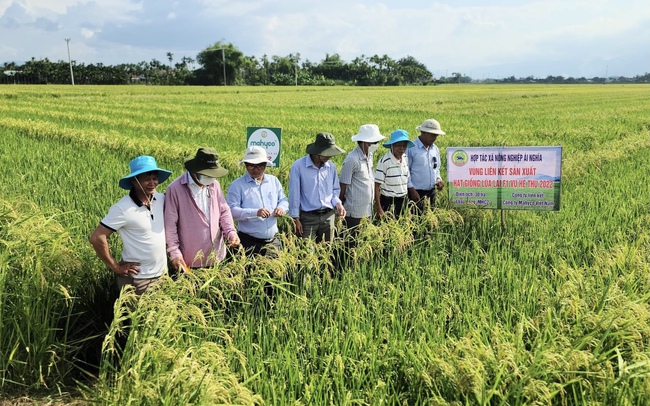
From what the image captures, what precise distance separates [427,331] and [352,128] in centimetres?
1438

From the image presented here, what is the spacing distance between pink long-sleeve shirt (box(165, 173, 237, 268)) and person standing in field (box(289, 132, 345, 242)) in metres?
1.00

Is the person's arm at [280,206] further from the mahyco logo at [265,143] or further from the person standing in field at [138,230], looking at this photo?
→ the mahyco logo at [265,143]

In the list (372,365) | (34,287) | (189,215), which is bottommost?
(372,365)

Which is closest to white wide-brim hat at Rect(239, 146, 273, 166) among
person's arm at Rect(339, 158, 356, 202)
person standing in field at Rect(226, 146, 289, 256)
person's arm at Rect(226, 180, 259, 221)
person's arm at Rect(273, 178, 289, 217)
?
person standing in field at Rect(226, 146, 289, 256)

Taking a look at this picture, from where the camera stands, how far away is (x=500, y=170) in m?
5.31

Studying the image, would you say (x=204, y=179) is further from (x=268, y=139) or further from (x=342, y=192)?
(x=268, y=139)

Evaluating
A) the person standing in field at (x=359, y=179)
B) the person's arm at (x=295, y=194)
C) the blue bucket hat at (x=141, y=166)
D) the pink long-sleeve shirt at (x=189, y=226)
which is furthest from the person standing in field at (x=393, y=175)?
the blue bucket hat at (x=141, y=166)

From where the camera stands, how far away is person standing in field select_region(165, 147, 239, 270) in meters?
3.60

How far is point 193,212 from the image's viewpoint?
3670 mm

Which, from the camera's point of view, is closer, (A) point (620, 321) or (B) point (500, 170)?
(A) point (620, 321)

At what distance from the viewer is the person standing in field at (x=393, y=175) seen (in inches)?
206

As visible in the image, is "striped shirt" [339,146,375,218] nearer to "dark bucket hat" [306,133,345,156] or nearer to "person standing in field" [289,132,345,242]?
"person standing in field" [289,132,345,242]

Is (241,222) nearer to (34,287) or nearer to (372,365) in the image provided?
(34,287)

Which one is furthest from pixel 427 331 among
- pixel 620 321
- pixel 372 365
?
pixel 620 321
